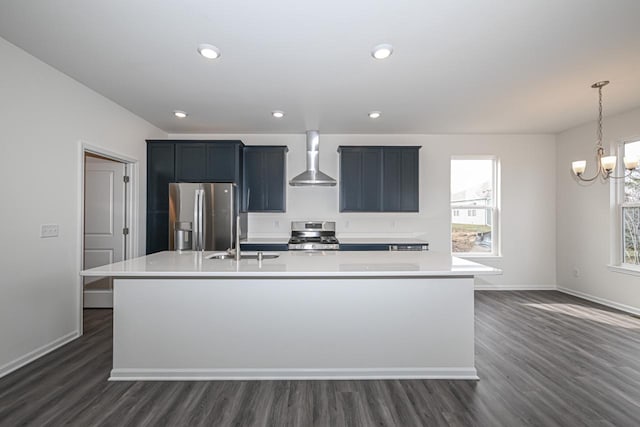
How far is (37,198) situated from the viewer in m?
2.55

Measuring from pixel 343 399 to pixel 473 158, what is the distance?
4.49m

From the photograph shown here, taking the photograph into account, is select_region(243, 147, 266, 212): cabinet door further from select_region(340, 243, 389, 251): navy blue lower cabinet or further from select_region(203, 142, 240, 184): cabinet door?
select_region(340, 243, 389, 251): navy blue lower cabinet

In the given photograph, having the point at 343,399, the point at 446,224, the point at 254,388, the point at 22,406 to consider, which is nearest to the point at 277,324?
the point at 254,388

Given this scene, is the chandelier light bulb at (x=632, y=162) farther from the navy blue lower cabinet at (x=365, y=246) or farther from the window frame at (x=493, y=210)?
the navy blue lower cabinet at (x=365, y=246)

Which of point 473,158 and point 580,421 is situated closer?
point 580,421

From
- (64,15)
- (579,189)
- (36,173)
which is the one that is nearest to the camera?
(64,15)

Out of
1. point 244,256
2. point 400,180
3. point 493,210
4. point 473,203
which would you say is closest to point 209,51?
point 244,256

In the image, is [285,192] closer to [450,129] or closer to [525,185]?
[450,129]

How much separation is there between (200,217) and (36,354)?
81.2 inches

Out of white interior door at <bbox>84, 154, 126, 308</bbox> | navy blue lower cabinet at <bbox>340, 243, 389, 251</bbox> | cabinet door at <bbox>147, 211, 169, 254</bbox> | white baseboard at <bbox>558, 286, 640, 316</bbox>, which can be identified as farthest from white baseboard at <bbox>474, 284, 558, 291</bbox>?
white interior door at <bbox>84, 154, 126, 308</bbox>

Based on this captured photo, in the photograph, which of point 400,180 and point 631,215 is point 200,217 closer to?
point 400,180

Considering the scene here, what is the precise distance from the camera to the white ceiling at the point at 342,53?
1890 millimetres

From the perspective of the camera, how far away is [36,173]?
255 cm

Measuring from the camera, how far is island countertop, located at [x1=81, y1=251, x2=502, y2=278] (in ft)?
6.63
